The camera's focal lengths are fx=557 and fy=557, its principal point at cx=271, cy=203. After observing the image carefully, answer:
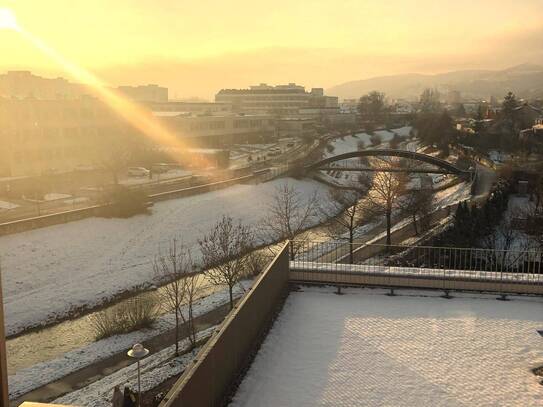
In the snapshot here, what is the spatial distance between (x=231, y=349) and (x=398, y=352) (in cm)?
195

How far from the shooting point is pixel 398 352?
6.03 meters

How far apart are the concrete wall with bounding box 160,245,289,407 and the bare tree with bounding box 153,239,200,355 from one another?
217 inches

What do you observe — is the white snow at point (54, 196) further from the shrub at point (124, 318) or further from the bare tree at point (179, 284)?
the shrub at point (124, 318)

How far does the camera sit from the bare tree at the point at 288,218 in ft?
69.5

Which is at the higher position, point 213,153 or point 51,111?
point 51,111

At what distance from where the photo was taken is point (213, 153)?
3944cm

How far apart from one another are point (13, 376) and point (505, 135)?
41.9 meters

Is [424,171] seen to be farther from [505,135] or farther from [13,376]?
[13,376]

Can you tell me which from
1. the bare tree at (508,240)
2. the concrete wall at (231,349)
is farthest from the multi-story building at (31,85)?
the concrete wall at (231,349)

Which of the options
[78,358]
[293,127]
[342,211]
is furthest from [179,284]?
[293,127]

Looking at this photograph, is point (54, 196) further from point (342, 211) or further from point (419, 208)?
point (419, 208)

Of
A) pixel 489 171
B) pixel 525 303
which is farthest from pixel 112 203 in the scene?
pixel 489 171

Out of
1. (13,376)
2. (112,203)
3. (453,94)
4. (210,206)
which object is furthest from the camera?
(453,94)

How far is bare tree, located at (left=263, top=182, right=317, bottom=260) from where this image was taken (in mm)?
21188
